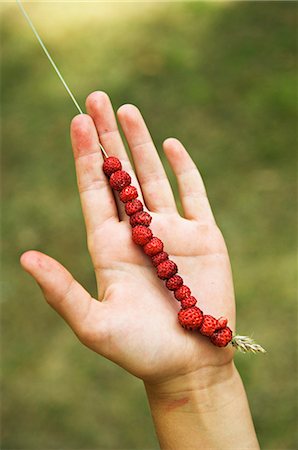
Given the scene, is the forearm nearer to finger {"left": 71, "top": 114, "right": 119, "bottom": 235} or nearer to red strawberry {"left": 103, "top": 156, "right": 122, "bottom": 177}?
finger {"left": 71, "top": 114, "right": 119, "bottom": 235}

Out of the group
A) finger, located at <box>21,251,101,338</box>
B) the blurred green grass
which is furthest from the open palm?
the blurred green grass

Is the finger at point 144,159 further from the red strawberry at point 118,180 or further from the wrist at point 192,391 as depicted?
the wrist at point 192,391

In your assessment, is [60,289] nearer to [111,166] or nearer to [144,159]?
[111,166]

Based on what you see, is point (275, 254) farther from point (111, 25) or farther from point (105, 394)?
point (111, 25)

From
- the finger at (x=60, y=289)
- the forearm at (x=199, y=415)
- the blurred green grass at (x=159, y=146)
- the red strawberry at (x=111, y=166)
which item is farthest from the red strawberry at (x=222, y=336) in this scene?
the blurred green grass at (x=159, y=146)

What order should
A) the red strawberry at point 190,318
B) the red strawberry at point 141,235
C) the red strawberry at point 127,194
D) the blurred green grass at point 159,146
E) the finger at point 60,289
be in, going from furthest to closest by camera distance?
the blurred green grass at point 159,146 < the red strawberry at point 127,194 < the red strawberry at point 141,235 < the red strawberry at point 190,318 < the finger at point 60,289

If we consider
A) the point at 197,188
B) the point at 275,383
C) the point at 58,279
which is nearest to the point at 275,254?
the point at 275,383

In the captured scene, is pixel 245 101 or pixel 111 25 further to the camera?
pixel 111 25
